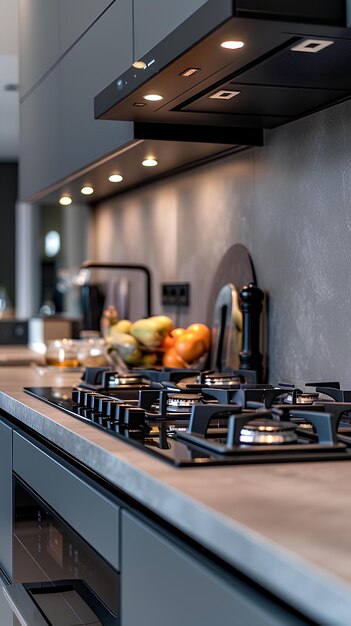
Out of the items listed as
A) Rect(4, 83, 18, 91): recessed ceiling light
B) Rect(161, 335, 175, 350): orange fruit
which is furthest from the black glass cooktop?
Rect(4, 83, 18, 91): recessed ceiling light

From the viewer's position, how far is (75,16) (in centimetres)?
261

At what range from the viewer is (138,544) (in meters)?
1.10

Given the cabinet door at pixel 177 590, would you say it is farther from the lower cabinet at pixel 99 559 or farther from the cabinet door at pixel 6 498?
the cabinet door at pixel 6 498

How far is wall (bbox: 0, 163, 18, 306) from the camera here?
8.33 m

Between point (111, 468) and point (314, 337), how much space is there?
964 mm

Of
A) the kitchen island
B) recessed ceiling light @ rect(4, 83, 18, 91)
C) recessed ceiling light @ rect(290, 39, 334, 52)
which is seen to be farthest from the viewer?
recessed ceiling light @ rect(4, 83, 18, 91)

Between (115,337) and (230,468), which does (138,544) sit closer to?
(230,468)

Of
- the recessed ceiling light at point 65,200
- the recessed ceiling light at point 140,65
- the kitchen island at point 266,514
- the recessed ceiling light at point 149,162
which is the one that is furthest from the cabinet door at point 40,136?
the kitchen island at point 266,514

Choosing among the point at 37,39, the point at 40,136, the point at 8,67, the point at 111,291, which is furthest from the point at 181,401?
the point at 8,67

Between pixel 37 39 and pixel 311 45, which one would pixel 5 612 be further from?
pixel 37 39

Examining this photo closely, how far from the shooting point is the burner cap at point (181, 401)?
1.63m

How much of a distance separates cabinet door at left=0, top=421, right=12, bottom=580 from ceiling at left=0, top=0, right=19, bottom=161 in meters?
2.72

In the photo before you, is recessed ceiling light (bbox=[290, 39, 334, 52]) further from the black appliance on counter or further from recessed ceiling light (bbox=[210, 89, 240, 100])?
the black appliance on counter

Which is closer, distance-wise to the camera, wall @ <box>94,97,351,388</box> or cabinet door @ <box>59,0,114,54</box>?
wall @ <box>94,97,351,388</box>
